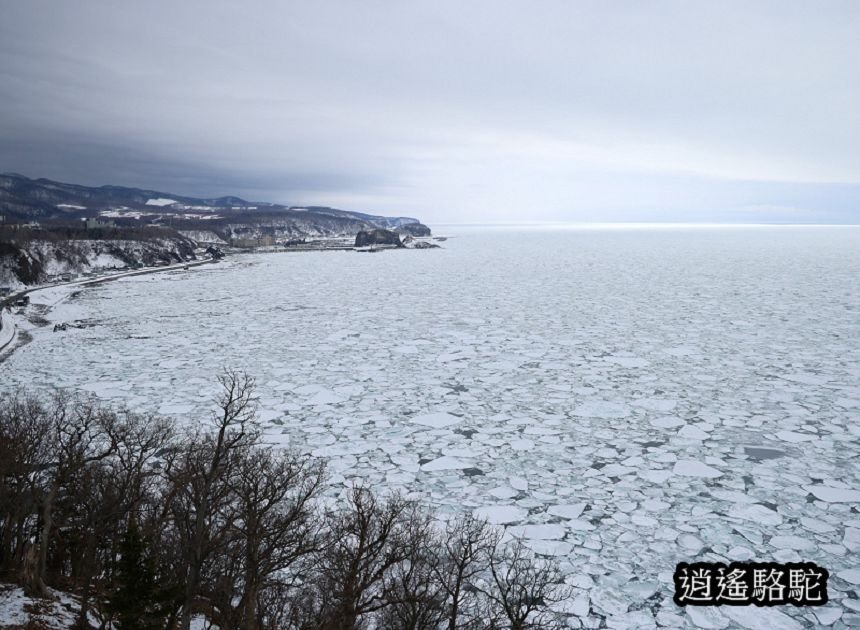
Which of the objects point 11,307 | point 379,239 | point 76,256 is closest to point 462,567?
point 11,307

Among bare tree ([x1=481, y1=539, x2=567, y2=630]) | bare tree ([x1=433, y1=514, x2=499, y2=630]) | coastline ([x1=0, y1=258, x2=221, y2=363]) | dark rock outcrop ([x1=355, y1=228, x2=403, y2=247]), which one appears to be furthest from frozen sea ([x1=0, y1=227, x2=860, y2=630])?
dark rock outcrop ([x1=355, y1=228, x2=403, y2=247])

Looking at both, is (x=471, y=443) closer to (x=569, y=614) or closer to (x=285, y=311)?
(x=569, y=614)

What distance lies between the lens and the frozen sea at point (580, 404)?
237 inches

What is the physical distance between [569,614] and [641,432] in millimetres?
4866

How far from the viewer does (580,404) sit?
34.7 feet

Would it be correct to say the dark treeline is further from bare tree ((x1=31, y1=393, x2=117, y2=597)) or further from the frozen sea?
the frozen sea

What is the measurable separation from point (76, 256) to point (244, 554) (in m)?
49.3

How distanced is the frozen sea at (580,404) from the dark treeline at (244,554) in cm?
77

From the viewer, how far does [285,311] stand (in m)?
21.8

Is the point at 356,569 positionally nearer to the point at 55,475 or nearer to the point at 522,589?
the point at 522,589

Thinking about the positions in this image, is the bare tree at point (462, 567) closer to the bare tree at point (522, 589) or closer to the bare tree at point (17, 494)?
the bare tree at point (522, 589)

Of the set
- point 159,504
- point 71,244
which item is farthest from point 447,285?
point 71,244

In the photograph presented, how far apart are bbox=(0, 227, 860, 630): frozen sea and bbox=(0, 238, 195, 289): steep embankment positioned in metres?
18.0

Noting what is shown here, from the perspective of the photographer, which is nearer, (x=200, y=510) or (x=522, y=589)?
(x=522, y=589)
